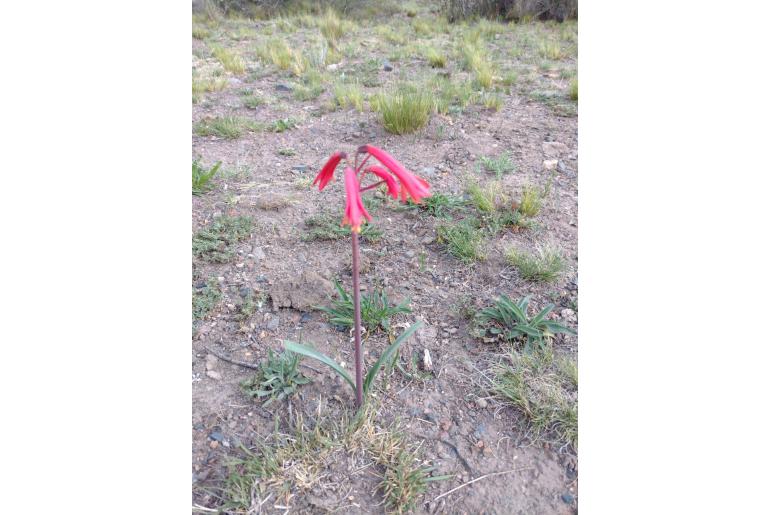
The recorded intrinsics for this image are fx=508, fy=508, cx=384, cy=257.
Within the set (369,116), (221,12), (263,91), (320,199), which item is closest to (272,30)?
(221,12)

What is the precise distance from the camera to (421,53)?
6008 millimetres

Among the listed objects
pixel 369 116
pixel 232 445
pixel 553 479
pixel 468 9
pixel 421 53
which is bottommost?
pixel 553 479

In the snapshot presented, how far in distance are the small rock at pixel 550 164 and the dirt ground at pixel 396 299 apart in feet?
0.12

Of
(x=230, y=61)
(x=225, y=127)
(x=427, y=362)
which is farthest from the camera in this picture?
(x=230, y=61)

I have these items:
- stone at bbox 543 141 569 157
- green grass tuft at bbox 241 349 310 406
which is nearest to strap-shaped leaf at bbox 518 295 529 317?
green grass tuft at bbox 241 349 310 406

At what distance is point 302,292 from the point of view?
2.12 metres

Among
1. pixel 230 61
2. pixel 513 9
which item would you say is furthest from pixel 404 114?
pixel 513 9

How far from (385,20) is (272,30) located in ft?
7.63

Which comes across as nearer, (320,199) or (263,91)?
(320,199)

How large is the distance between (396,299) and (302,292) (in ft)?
1.29

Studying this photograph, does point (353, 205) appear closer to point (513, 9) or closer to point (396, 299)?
point (396, 299)

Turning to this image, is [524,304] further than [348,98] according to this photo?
No

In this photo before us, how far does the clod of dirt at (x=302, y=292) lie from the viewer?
2.08 metres

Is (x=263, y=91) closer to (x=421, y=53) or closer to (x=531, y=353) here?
(x=421, y=53)
